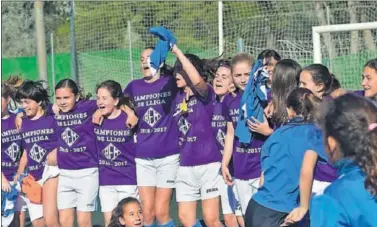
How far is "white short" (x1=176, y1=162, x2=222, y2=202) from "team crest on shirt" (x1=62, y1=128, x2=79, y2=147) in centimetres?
106

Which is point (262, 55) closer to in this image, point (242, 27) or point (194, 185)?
point (194, 185)

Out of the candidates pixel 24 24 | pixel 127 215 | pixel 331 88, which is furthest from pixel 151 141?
pixel 24 24

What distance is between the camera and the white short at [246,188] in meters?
7.07

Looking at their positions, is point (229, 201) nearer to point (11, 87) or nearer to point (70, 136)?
point (70, 136)

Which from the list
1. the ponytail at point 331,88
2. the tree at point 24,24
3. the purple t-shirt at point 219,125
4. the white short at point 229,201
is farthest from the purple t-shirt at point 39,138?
the tree at point 24,24

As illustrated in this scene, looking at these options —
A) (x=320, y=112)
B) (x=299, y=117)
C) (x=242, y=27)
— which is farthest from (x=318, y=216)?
(x=242, y=27)

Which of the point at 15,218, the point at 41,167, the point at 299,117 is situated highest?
the point at 299,117

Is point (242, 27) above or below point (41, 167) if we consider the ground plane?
above

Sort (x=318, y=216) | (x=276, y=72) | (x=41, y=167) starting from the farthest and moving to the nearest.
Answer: (x=41, y=167) → (x=276, y=72) → (x=318, y=216)

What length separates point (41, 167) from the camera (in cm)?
846

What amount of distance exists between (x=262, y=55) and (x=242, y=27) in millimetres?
10710

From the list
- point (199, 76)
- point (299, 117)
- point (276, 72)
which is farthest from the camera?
point (199, 76)

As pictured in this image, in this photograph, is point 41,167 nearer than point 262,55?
No

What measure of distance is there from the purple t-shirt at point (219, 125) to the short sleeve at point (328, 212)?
14.6 feet
